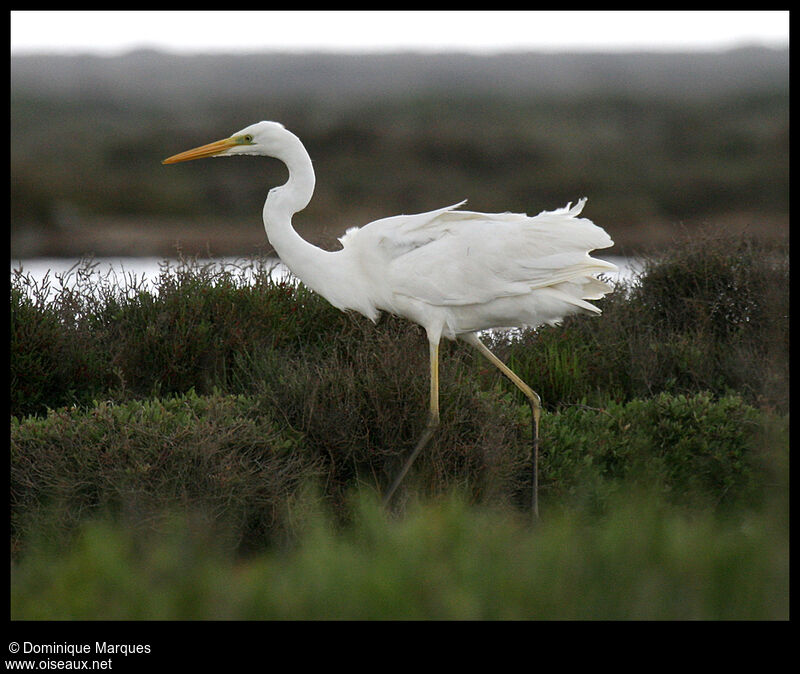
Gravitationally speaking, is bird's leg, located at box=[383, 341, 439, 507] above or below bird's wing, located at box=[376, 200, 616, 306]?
below

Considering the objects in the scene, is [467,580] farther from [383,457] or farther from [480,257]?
[383,457]

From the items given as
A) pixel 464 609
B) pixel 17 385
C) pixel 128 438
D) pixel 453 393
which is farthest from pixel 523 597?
pixel 17 385

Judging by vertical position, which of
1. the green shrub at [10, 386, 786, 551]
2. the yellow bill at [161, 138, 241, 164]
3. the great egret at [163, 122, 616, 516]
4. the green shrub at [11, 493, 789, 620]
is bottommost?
the green shrub at [10, 386, 786, 551]

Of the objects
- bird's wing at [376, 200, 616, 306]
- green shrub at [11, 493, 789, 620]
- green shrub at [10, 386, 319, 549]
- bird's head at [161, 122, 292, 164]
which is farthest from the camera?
bird's head at [161, 122, 292, 164]

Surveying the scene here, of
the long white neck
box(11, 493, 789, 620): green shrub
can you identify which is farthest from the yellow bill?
box(11, 493, 789, 620): green shrub

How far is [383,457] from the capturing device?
632 cm

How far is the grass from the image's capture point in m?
2.71

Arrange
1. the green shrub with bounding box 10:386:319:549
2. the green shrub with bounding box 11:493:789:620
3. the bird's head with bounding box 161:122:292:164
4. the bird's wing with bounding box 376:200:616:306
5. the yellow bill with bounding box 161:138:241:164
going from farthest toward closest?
the bird's head with bounding box 161:122:292:164 → the yellow bill with bounding box 161:138:241:164 → the bird's wing with bounding box 376:200:616:306 → the green shrub with bounding box 10:386:319:549 → the green shrub with bounding box 11:493:789:620

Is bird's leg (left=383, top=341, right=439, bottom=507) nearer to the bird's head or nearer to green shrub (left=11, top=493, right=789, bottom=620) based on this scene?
the bird's head

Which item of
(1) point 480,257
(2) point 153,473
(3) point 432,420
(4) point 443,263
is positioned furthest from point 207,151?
(3) point 432,420

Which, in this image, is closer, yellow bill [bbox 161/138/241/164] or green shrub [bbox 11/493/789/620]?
green shrub [bbox 11/493/789/620]

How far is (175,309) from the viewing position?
772cm

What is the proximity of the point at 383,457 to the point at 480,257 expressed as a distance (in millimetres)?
1415

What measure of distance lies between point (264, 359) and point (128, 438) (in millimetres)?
1506
